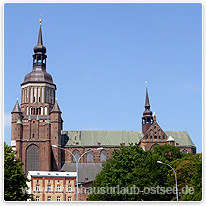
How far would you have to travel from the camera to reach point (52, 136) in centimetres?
9488

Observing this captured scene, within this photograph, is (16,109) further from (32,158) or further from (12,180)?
(12,180)

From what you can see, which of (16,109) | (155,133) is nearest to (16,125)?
(16,109)

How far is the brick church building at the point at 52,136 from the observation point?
9275cm

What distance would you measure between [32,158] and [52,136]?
680 cm

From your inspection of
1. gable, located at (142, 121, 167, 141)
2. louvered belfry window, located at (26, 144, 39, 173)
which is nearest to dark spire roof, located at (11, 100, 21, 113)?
louvered belfry window, located at (26, 144, 39, 173)

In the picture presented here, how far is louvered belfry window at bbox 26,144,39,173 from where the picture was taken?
3580 inches

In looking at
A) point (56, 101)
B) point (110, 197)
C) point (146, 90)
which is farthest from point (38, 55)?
point (110, 197)

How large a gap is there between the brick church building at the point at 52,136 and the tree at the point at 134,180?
27842mm

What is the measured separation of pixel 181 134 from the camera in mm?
109375

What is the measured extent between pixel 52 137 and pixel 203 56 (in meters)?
70.6

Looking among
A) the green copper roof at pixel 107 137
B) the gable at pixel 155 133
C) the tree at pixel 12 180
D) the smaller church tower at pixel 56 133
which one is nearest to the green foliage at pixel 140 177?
the tree at pixel 12 180

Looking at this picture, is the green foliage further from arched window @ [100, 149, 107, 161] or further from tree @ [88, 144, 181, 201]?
arched window @ [100, 149, 107, 161]

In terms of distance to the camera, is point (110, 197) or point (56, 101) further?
point (56, 101)

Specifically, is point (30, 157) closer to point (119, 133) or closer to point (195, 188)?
point (119, 133)
